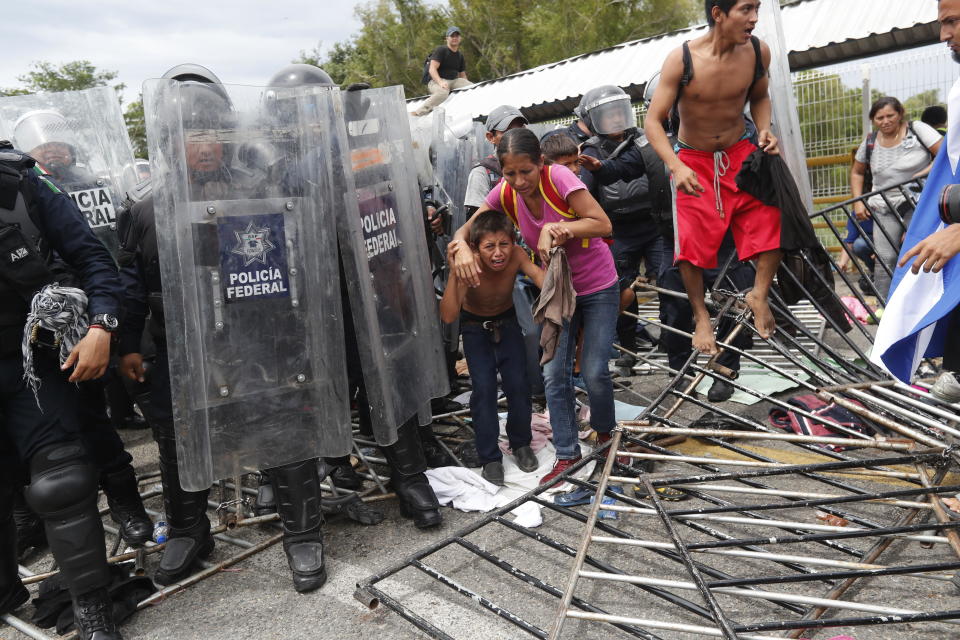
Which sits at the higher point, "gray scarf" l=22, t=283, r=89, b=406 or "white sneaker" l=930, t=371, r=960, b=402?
"gray scarf" l=22, t=283, r=89, b=406

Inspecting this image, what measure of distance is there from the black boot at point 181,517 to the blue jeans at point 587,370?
1660 mm

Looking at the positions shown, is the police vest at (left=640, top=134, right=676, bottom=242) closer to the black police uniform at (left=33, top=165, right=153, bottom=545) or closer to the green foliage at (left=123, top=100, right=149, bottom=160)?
the black police uniform at (left=33, top=165, right=153, bottom=545)

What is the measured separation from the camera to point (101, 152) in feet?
14.7

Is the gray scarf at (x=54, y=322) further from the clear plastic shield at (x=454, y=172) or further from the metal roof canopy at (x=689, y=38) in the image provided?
the metal roof canopy at (x=689, y=38)

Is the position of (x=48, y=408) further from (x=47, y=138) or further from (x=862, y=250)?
(x=862, y=250)

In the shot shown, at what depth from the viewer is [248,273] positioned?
2576 millimetres

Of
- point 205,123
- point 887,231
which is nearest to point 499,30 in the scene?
point 887,231

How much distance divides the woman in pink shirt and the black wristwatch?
1.44m

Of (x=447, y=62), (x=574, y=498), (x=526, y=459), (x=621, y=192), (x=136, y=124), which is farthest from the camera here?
(x=136, y=124)

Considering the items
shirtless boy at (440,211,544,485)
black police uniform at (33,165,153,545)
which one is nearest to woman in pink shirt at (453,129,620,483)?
shirtless boy at (440,211,544,485)

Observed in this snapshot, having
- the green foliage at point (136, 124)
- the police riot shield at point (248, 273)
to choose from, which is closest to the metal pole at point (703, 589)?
the police riot shield at point (248, 273)

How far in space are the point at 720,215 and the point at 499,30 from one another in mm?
28576

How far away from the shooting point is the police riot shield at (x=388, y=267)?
287 cm

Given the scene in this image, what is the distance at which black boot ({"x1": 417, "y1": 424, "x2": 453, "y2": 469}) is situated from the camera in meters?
4.01
